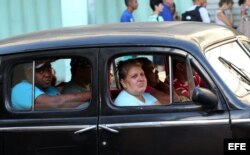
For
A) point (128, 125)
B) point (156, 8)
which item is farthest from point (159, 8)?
point (128, 125)

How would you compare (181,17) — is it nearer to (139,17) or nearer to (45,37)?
(139,17)

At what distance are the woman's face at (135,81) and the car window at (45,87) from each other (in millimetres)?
309

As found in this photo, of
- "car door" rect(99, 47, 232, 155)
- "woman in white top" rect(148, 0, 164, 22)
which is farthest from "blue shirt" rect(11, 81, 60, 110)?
"woman in white top" rect(148, 0, 164, 22)

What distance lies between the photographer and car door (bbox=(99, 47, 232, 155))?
3.86 metres

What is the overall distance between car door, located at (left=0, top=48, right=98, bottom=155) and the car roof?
8 cm

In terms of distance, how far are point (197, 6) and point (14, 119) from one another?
6.84m

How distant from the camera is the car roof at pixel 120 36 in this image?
4121mm

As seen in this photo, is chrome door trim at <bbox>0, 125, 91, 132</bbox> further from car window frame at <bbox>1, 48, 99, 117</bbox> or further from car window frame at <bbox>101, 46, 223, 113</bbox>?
car window frame at <bbox>101, 46, 223, 113</bbox>

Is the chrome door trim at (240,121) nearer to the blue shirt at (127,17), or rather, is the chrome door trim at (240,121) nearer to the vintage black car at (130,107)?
the vintage black car at (130,107)

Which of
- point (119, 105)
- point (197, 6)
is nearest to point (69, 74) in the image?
point (119, 105)

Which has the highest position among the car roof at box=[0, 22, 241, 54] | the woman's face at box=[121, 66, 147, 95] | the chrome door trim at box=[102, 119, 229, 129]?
the car roof at box=[0, 22, 241, 54]

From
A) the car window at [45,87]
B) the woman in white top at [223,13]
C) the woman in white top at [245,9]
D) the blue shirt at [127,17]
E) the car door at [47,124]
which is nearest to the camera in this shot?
the car door at [47,124]

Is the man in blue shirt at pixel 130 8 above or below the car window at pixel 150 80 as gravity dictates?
above

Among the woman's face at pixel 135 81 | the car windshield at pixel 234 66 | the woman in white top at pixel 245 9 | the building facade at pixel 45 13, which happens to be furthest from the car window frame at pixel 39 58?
the woman in white top at pixel 245 9
